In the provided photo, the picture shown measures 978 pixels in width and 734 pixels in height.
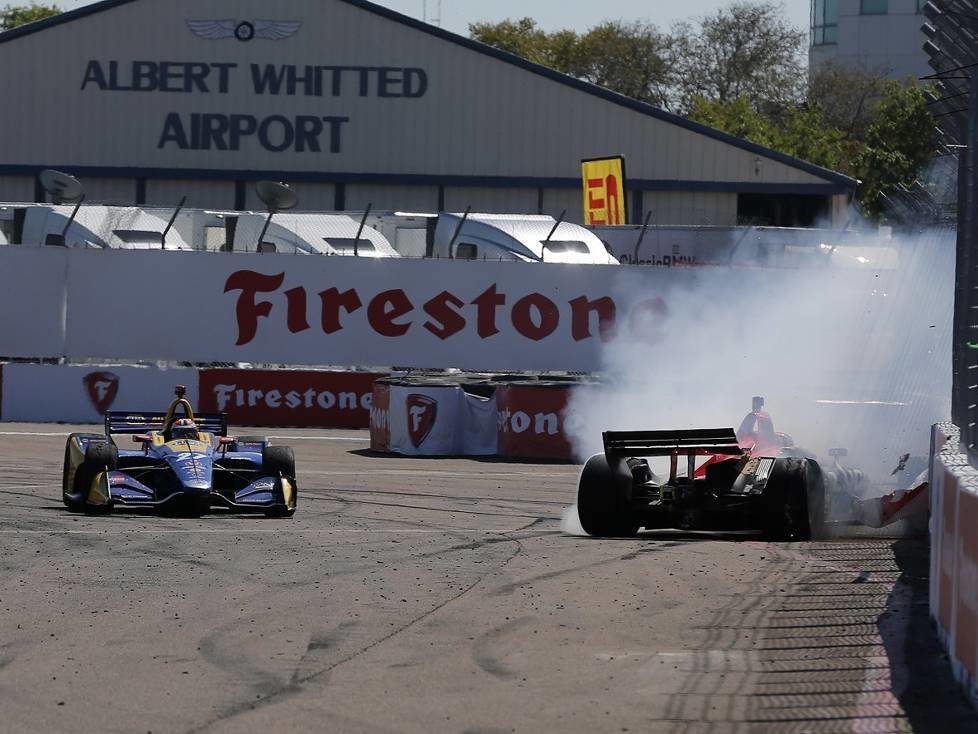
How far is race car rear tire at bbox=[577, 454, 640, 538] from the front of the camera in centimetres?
1320

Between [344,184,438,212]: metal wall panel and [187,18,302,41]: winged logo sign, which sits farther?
[344,184,438,212]: metal wall panel

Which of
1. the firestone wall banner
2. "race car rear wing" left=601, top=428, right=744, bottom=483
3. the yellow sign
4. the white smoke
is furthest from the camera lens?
the yellow sign

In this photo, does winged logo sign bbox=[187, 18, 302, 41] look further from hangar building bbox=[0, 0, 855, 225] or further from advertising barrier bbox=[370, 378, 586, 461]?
advertising barrier bbox=[370, 378, 586, 461]

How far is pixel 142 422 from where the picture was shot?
613 inches

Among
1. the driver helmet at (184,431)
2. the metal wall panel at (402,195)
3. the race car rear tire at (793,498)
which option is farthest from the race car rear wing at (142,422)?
the metal wall panel at (402,195)

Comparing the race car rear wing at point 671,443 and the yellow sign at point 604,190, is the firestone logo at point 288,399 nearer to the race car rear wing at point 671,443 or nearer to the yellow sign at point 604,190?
the race car rear wing at point 671,443

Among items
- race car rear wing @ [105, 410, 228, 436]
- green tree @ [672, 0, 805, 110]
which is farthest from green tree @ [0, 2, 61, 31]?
race car rear wing @ [105, 410, 228, 436]

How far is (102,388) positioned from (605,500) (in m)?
14.4

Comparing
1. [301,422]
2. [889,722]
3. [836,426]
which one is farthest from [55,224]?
[889,722]

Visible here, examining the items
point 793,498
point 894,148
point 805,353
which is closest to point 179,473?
point 793,498

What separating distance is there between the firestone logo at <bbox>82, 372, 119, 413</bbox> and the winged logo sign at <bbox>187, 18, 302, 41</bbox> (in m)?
19.3

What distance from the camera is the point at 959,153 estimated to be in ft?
41.6

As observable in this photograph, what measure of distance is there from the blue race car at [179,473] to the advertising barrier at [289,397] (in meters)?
10.4

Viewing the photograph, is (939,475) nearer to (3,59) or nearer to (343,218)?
(343,218)
